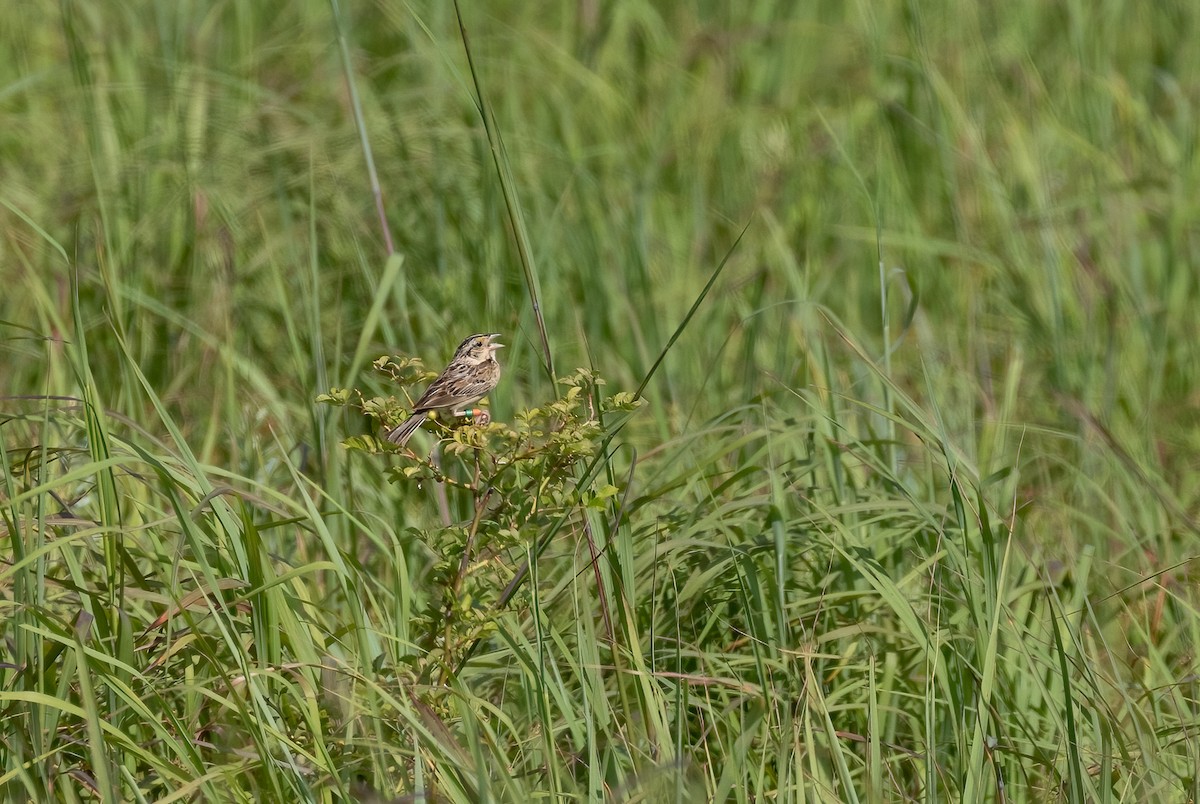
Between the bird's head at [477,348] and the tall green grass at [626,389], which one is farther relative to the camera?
the bird's head at [477,348]

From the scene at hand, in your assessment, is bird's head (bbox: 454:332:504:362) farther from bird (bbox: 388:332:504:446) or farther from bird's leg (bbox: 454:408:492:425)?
bird's leg (bbox: 454:408:492:425)

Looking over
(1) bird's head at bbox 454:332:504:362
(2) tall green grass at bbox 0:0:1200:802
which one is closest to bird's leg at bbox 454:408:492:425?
(2) tall green grass at bbox 0:0:1200:802

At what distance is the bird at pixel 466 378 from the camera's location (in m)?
3.26

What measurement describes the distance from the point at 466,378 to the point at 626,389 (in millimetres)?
1028

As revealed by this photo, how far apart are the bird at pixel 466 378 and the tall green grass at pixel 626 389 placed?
87 millimetres

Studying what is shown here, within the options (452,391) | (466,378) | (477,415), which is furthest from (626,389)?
(477,415)

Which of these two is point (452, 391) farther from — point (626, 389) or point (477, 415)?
point (626, 389)

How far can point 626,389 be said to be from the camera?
4.41m

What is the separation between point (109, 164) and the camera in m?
5.05

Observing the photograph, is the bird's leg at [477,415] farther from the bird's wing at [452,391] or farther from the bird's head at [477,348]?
the bird's head at [477,348]

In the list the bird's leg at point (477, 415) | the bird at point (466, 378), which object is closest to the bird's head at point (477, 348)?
the bird at point (466, 378)

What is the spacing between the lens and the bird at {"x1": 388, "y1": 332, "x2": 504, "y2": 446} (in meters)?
3.26

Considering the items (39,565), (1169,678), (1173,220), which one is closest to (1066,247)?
(1173,220)

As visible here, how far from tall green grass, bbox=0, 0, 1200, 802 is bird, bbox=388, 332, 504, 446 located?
9 cm
